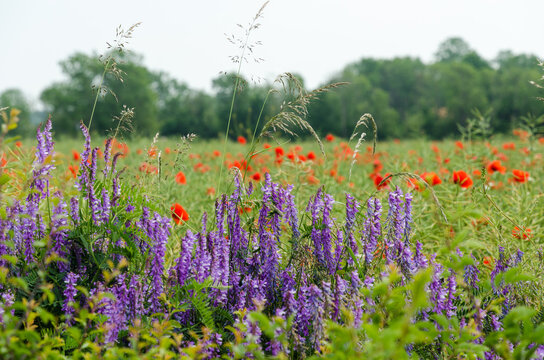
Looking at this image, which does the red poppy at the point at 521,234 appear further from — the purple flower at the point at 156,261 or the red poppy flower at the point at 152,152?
the red poppy flower at the point at 152,152

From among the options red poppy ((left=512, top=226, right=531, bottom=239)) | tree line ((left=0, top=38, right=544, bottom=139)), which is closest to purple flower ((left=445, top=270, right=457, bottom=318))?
red poppy ((left=512, top=226, right=531, bottom=239))

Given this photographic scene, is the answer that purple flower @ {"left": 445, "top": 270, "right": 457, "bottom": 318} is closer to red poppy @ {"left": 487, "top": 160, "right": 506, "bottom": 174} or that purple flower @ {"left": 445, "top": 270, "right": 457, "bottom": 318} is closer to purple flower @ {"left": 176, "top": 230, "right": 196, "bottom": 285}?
purple flower @ {"left": 176, "top": 230, "right": 196, "bottom": 285}

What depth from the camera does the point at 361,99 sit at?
4603 cm

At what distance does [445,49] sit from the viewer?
71500mm

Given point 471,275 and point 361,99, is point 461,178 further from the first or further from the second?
point 361,99

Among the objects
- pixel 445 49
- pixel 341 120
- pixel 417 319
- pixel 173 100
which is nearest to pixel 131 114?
pixel 417 319

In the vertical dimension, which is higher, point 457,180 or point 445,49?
point 445,49

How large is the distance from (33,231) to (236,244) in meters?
0.90

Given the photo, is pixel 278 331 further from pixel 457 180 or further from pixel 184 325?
pixel 457 180

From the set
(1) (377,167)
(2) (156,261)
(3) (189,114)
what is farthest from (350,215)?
(3) (189,114)

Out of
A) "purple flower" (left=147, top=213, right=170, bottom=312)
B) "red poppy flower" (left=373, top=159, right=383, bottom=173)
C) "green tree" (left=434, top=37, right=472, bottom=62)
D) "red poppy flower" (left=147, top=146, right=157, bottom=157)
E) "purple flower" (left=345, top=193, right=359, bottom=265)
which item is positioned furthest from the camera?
"green tree" (left=434, top=37, right=472, bottom=62)

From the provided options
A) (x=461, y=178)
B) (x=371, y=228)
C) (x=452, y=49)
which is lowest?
(x=371, y=228)

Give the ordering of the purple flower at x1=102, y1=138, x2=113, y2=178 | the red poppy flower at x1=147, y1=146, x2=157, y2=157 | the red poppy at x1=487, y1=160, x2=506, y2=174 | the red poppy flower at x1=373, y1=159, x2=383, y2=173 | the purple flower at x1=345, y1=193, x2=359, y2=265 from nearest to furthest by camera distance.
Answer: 1. the purple flower at x1=345, y1=193, x2=359, y2=265
2. the purple flower at x1=102, y1=138, x2=113, y2=178
3. the red poppy flower at x1=147, y1=146, x2=157, y2=157
4. the red poppy at x1=487, y1=160, x2=506, y2=174
5. the red poppy flower at x1=373, y1=159, x2=383, y2=173

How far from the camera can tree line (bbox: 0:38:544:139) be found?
113ft
